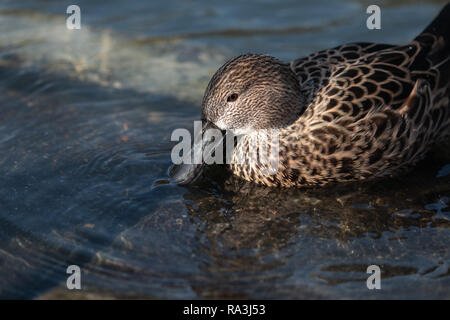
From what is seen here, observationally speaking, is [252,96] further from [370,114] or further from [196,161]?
[370,114]

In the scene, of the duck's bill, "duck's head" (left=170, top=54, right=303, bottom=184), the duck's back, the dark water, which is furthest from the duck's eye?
the dark water

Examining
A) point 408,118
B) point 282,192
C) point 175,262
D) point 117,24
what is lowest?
point 175,262

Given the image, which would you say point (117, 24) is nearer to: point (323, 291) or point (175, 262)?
point (175, 262)

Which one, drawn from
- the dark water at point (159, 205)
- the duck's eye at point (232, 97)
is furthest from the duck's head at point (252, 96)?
the dark water at point (159, 205)

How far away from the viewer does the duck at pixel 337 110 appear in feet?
16.8

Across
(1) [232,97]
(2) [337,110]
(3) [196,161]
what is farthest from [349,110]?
(3) [196,161]

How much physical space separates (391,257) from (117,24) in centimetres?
572

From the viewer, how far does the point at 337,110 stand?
5109mm

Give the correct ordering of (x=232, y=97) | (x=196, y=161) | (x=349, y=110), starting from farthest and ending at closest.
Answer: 1. (x=196, y=161)
2. (x=232, y=97)
3. (x=349, y=110)

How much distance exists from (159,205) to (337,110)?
167cm

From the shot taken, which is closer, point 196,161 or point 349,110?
point 349,110

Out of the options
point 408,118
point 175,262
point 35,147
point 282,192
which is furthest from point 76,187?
point 408,118

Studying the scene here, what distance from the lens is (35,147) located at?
5895 millimetres

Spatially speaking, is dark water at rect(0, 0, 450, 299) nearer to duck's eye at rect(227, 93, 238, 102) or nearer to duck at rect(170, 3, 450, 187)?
duck at rect(170, 3, 450, 187)
